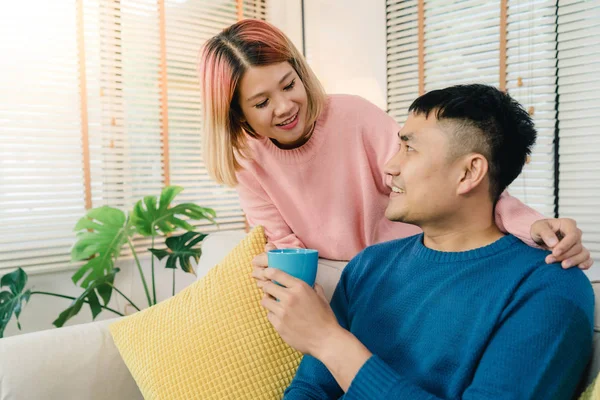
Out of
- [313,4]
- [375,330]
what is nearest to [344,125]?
[375,330]

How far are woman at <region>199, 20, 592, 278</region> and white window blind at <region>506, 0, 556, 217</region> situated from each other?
5.77ft

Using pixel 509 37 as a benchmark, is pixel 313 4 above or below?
above

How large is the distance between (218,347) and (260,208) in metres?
0.52

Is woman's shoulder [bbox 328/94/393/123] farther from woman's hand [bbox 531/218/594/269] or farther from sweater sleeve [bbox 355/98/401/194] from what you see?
woman's hand [bbox 531/218/594/269]

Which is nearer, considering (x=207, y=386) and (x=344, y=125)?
(x=207, y=386)

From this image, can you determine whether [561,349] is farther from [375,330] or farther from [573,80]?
[573,80]

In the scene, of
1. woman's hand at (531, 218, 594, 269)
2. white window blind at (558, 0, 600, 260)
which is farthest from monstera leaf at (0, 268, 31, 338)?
white window blind at (558, 0, 600, 260)

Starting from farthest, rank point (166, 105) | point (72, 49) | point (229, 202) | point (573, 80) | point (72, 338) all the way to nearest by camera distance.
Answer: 1. point (229, 202)
2. point (166, 105)
3. point (72, 49)
4. point (573, 80)
5. point (72, 338)

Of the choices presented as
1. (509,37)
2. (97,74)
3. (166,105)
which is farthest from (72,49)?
A: (509,37)

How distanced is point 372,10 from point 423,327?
3167 mm

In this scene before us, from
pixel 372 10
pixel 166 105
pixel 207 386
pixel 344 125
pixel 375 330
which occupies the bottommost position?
pixel 207 386

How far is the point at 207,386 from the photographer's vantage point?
1235 mm

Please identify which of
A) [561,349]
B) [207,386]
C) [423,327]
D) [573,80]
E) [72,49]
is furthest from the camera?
[72,49]

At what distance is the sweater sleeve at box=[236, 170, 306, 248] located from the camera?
1.62 metres
